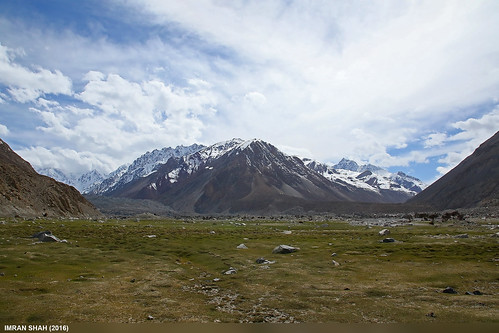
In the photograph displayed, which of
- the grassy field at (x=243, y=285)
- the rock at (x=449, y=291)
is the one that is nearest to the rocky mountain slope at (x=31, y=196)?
the grassy field at (x=243, y=285)

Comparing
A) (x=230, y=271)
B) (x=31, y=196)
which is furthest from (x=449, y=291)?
(x=31, y=196)

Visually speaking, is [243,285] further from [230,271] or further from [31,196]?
[31,196]

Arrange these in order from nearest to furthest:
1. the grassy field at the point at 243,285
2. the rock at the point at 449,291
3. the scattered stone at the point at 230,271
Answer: the grassy field at the point at 243,285
the rock at the point at 449,291
the scattered stone at the point at 230,271

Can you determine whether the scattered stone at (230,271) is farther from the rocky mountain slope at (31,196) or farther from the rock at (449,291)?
the rocky mountain slope at (31,196)

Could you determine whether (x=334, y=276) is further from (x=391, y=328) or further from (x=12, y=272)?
(x=12, y=272)

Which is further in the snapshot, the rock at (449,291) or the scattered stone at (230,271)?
the scattered stone at (230,271)

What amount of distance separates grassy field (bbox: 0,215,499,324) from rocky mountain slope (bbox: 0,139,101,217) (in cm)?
11884

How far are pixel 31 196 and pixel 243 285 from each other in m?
175

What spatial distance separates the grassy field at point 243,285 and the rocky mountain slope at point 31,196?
119 metres

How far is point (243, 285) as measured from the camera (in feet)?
101

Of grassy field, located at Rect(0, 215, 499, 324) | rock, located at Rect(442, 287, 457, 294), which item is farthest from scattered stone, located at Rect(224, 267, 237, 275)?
rock, located at Rect(442, 287, 457, 294)

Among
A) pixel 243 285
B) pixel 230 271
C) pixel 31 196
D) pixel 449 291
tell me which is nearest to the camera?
pixel 449 291

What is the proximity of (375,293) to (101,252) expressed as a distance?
3740cm

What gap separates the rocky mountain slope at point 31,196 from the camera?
148 m
